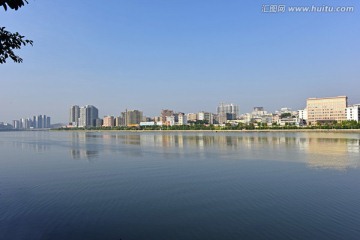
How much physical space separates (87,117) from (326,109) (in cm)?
11139

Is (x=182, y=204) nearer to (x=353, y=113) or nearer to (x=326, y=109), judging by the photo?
(x=353, y=113)

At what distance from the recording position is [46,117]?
198 metres

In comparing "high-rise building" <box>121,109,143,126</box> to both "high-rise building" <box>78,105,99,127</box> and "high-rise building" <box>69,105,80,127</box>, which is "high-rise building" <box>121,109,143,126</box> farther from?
"high-rise building" <box>69,105,80,127</box>

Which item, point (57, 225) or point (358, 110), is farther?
point (358, 110)

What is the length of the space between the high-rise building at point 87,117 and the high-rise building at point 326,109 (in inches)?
4102

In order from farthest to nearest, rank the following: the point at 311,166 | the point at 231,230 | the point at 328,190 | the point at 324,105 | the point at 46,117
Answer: the point at 46,117
the point at 324,105
the point at 311,166
the point at 328,190
the point at 231,230

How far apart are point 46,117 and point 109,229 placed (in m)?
214

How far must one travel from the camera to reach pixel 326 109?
8519cm

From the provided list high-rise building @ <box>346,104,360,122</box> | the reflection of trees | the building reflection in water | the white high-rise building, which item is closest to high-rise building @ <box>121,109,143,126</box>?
the white high-rise building

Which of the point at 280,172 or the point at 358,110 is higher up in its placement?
the point at 358,110

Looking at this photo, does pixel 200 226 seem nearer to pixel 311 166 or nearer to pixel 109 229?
pixel 109 229

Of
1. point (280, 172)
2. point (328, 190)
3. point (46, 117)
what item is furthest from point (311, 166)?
point (46, 117)

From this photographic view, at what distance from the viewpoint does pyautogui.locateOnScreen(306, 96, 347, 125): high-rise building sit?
271 ft

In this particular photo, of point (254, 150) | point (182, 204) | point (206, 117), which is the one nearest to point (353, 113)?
point (206, 117)
